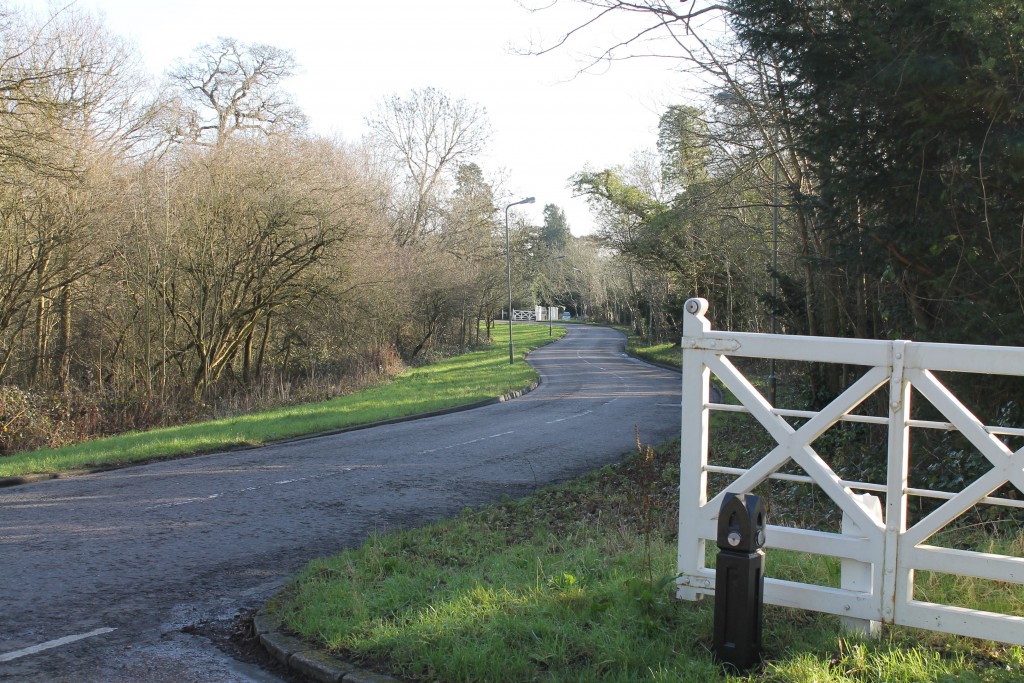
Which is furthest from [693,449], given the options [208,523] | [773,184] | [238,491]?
[773,184]

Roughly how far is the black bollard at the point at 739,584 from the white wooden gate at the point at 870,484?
0.29 m

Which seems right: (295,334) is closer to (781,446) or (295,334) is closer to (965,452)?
(965,452)

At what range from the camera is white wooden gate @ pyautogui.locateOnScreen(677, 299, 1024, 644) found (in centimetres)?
372

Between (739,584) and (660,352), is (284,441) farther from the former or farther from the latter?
(660,352)

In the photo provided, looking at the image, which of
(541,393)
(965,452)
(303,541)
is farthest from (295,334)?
(965,452)

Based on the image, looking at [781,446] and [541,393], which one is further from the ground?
[781,446]

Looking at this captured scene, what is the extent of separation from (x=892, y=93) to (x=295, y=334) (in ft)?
92.0

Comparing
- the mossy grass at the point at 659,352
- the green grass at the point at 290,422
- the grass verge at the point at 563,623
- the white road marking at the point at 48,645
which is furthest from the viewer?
the mossy grass at the point at 659,352

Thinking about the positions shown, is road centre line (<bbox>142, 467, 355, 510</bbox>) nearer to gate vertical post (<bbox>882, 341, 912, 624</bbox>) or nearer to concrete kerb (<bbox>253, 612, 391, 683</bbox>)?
concrete kerb (<bbox>253, 612, 391, 683</bbox>)

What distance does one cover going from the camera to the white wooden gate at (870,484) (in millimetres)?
3723

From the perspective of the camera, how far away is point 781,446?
415cm

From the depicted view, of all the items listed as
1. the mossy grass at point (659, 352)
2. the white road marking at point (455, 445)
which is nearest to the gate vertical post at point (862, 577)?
the white road marking at point (455, 445)

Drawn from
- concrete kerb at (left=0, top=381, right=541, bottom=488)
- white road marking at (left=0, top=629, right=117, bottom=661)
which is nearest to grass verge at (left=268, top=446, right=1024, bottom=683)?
white road marking at (left=0, top=629, right=117, bottom=661)

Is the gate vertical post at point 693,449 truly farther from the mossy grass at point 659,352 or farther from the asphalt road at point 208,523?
the mossy grass at point 659,352
